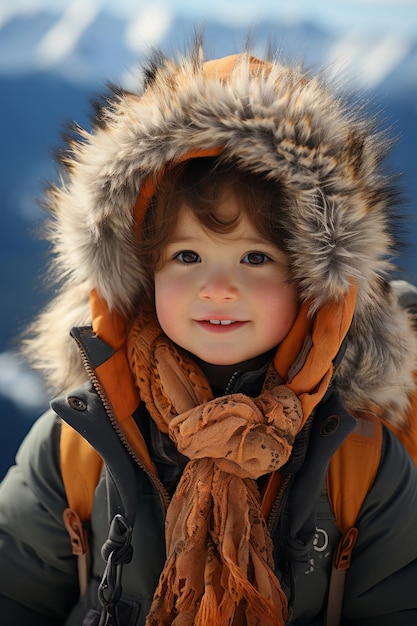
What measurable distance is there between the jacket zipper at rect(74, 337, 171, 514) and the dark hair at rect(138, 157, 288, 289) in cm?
27

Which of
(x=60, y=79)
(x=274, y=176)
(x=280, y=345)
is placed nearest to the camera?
(x=274, y=176)

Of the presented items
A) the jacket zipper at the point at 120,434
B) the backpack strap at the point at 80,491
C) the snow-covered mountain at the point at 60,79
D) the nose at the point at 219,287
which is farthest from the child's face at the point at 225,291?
the snow-covered mountain at the point at 60,79

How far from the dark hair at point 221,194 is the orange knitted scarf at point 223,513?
256 millimetres

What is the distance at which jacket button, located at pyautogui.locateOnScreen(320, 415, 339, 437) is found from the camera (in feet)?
3.73

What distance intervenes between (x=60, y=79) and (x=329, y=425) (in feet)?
5.64

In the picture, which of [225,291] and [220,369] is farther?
[220,369]

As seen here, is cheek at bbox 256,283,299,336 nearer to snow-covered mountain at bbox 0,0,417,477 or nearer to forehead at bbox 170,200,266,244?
forehead at bbox 170,200,266,244

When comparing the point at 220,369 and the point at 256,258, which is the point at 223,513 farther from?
the point at 256,258

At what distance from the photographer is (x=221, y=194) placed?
1118 millimetres

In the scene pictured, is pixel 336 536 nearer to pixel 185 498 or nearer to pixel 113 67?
pixel 185 498

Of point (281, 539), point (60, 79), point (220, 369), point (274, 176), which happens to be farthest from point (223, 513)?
point (60, 79)

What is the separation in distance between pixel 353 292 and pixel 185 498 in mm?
407

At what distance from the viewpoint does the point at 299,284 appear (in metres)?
1.15

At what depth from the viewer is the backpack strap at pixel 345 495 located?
1188 mm
